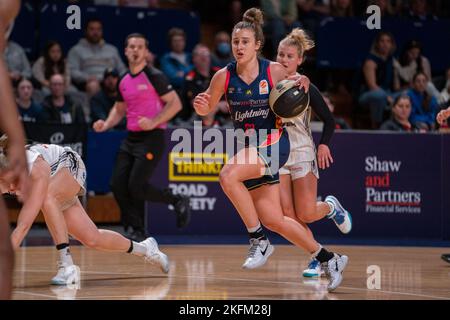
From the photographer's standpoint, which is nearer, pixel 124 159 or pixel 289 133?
pixel 289 133

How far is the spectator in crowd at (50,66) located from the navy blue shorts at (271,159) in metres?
5.95

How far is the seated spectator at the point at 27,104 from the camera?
1182 cm

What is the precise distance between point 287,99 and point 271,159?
46 cm

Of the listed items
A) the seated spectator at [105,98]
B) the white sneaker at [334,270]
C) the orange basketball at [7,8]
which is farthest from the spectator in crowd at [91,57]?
the orange basketball at [7,8]

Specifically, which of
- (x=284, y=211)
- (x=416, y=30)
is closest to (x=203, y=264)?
(x=284, y=211)

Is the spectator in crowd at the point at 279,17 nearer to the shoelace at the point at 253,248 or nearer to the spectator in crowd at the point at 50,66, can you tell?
the spectator in crowd at the point at 50,66

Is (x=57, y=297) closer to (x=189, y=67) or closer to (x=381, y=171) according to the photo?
(x=381, y=171)

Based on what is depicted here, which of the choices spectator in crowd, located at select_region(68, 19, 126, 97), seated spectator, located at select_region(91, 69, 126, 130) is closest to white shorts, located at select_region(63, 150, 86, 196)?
seated spectator, located at select_region(91, 69, 126, 130)

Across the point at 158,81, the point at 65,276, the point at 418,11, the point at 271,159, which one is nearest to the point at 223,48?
the point at 158,81

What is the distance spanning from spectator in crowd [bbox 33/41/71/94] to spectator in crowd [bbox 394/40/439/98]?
191 inches

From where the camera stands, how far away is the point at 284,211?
7641mm

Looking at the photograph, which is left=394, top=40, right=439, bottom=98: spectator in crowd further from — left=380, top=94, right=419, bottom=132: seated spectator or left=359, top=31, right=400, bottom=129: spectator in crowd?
left=380, top=94, right=419, bottom=132: seated spectator

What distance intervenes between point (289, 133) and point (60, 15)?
6348mm

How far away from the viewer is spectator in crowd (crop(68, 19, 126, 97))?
1283 centimetres
